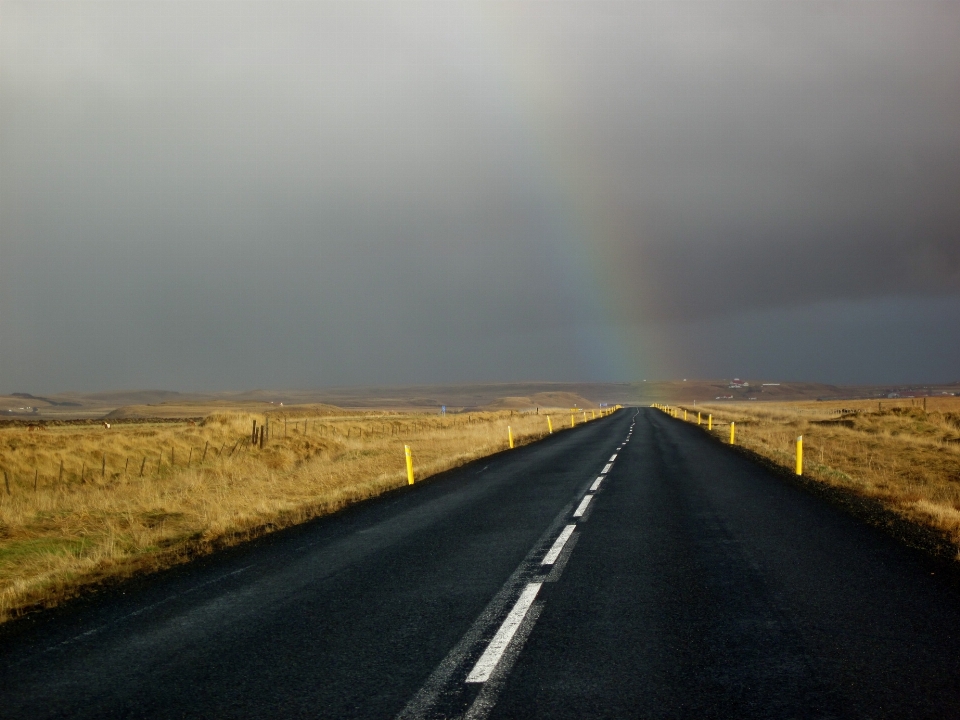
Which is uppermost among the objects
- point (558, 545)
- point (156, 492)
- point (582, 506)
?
point (558, 545)

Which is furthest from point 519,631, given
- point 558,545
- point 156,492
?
point 156,492

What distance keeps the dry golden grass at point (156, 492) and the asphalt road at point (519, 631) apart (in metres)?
1.62

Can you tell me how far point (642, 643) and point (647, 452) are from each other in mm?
22151

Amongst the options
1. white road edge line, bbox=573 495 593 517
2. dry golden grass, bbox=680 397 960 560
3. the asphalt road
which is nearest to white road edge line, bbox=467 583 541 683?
the asphalt road

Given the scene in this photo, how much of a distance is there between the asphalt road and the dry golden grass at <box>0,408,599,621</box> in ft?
5.32

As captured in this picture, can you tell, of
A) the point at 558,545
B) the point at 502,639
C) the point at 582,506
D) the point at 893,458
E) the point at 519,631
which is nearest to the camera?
the point at 502,639

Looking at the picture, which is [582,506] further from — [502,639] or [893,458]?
[893,458]

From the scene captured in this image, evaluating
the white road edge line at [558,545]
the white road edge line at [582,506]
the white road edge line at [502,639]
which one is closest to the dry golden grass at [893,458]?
the white road edge line at [558,545]

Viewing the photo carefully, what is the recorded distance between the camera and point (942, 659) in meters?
5.25

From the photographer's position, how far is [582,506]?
13469mm

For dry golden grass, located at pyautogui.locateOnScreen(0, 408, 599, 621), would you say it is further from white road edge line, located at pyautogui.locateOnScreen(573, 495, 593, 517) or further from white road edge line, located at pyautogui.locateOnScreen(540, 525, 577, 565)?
white road edge line, located at pyautogui.locateOnScreen(540, 525, 577, 565)

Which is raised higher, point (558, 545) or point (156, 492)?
point (558, 545)

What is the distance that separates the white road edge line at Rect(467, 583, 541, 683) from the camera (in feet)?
16.5

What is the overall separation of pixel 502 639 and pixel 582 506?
791cm
